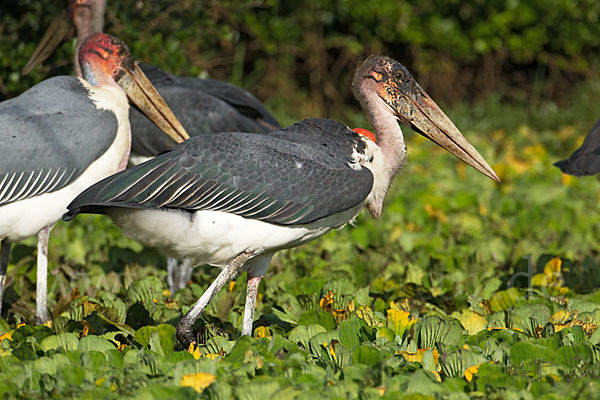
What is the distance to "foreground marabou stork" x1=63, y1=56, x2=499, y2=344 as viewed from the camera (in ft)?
11.3

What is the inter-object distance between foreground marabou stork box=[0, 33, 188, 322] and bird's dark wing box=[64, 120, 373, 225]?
609mm

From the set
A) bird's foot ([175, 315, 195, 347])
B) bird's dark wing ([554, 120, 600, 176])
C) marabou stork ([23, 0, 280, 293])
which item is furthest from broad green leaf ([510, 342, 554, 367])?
marabou stork ([23, 0, 280, 293])

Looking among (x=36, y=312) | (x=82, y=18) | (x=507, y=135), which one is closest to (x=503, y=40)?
(x=507, y=135)

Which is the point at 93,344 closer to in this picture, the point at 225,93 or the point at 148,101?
the point at 148,101

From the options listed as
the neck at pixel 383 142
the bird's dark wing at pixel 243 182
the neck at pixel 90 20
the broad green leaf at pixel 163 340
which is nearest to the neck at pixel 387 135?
the neck at pixel 383 142

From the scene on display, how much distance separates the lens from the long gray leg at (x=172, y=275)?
5.12 m

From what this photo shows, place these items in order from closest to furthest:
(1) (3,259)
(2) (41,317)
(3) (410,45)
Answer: (2) (41,317) → (1) (3,259) → (3) (410,45)

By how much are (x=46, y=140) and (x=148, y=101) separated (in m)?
0.81

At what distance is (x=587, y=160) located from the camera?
457 cm

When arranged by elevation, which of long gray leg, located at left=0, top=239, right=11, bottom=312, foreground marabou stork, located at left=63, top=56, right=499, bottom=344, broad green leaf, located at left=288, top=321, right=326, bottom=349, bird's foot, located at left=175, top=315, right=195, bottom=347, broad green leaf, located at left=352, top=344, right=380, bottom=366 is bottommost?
long gray leg, located at left=0, top=239, right=11, bottom=312

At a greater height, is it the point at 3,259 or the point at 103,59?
the point at 103,59

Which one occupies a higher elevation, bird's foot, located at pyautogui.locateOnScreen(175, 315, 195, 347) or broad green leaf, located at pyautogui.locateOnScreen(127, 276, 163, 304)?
bird's foot, located at pyautogui.locateOnScreen(175, 315, 195, 347)

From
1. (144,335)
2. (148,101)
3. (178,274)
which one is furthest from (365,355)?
(178,274)

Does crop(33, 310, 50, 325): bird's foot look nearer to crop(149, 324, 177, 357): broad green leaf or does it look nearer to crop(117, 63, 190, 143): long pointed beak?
crop(149, 324, 177, 357): broad green leaf
